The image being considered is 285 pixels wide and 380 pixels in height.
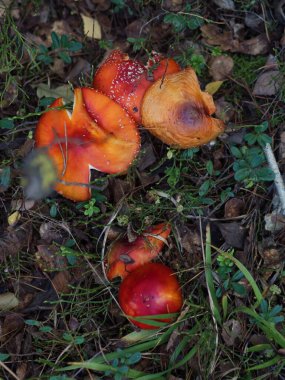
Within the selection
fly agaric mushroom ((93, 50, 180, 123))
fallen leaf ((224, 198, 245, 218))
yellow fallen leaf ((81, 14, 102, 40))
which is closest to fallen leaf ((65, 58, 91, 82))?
yellow fallen leaf ((81, 14, 102, 40))

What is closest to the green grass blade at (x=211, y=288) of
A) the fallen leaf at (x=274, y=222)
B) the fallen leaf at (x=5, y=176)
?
the fallen leaf at (x=274, y=222)

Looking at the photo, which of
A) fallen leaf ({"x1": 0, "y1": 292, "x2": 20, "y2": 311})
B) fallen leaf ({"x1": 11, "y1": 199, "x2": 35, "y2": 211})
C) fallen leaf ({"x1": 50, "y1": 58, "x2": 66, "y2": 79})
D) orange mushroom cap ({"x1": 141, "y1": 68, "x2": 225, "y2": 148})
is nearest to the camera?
orange mushroom cap ({"x1": 141, "y1": 68, "x2": 225, "y2": 148})

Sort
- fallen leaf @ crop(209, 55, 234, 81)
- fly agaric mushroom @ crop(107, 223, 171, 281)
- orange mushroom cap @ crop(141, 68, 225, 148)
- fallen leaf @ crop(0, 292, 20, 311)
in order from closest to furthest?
orange mushroom cap @ crop(141, 68, 225, 148)
fly agaric mushroom @ crop(107, 223, 171, 281)
fallen leaf @ crop(0, 292, 20, 311)
fallen leaf @ crop(209, 55, 234, 81)

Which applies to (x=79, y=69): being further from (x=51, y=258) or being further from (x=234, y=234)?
(x=234, y=234)

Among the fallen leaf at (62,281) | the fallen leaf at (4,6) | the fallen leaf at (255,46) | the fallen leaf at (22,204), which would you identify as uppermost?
the fallen leaf at (4,6)

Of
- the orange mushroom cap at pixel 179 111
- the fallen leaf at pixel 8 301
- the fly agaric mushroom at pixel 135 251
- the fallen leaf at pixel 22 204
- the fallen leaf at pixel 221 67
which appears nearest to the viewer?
the orange mushroom cap at pixel 179 111

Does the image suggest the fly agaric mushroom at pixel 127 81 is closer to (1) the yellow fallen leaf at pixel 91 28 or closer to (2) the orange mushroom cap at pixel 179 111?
(2) the orange mushroom cap at pixel 179 111

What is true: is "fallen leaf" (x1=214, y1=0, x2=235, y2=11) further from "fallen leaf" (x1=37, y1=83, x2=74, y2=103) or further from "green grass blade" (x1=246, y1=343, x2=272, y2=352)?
"green grass blade" (x1=246, y1=343, x2=272, y2=352)

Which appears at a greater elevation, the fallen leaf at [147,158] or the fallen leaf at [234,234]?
the fallen leaf at [147,158]

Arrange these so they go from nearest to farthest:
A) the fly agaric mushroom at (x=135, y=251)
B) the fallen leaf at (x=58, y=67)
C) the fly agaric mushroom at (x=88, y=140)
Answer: the fly agaric mushroom at (x=88, y=140)
the fly agaric mushroom at (x=135, y=251)
the fallen leaf at (x=58, y=67)
